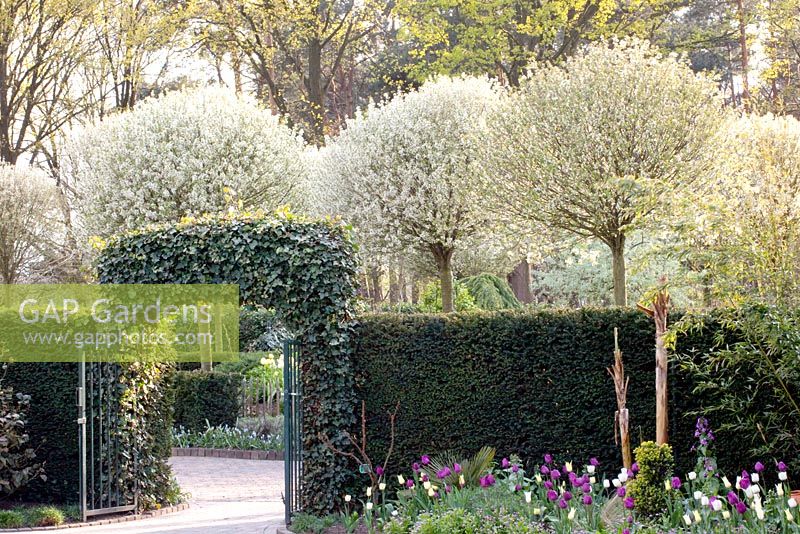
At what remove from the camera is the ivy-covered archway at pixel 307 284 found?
930 centimetres

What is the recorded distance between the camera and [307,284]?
30.4ft

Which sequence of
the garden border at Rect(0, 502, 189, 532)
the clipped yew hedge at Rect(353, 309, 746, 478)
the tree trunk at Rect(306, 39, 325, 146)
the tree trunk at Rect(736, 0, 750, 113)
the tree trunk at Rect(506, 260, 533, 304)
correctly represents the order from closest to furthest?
the clipped yew hedge at Rect(353, 309, 746, 478)
the garden border at Rect(0, 502, 189, 532)
the tree trunk at Rect(306, 39, 325, 146)
the tree trunk at Rect(506, 260, 533, 304)
the tree trunk at Rect(736, 0, 750, 113)

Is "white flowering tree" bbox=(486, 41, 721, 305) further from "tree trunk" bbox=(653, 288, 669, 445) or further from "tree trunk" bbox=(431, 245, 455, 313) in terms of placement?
"tree trunk" bbox=(653, 288, 669, 445)

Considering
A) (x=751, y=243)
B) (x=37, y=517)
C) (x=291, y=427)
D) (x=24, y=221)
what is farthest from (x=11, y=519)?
(x=24, y=221)

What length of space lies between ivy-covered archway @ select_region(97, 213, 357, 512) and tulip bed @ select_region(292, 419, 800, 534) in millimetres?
778

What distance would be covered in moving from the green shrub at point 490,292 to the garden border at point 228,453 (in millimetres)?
8763

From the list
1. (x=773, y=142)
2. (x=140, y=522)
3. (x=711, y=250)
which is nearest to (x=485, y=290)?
(x=773, y=142)

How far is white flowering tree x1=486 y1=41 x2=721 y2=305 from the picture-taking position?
1606cm

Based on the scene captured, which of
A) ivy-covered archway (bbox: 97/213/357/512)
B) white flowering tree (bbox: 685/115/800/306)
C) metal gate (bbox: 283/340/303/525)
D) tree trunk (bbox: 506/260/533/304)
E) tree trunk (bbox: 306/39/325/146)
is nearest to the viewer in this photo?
white flowering tree (bbox: 685/115/800/306)

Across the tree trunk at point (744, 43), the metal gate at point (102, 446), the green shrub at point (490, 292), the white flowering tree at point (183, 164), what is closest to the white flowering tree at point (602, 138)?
the white flowering tree at point (183, 164)

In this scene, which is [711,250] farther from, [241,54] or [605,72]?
[241,54]

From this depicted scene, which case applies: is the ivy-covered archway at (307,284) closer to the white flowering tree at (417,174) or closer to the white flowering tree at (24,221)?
the white flowering tree at (417,174)

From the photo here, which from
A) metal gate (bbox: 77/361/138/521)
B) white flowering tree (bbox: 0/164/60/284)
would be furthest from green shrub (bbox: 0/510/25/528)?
white flowering tree (bbox: 0/164/60/284)

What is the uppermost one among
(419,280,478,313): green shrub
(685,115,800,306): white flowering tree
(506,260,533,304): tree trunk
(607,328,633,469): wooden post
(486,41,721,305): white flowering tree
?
(486,41,721,305): white flowering tree
